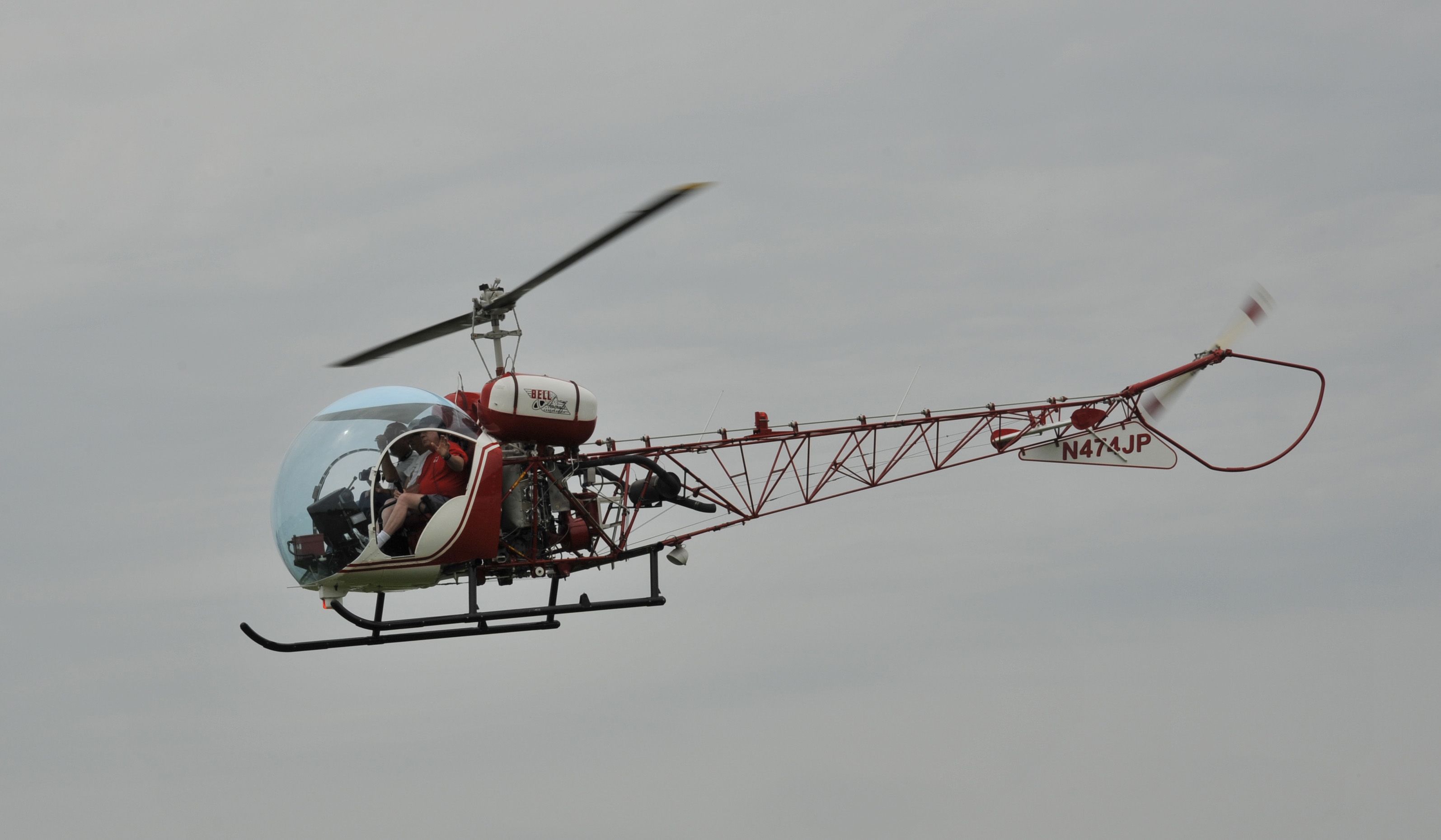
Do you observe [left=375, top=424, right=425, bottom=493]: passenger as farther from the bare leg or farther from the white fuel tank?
the white fuel tank

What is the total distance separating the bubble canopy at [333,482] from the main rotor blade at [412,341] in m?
1.27

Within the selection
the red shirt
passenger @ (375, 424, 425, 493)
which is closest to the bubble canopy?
passenger @ (375, 424, 425, 493)

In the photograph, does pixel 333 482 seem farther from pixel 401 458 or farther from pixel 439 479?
pixel 439 479

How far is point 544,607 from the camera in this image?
68.1ft

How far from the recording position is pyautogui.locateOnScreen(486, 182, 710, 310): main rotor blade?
17438 mm

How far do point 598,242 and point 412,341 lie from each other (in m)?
3.82

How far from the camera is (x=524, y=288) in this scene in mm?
20219

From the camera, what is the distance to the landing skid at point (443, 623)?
19.9 metres

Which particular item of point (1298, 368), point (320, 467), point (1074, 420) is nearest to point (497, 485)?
point (320, 467)

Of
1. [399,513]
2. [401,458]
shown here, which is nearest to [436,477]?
[401,458]

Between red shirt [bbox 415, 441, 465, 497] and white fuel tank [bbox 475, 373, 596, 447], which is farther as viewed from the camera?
white fuel tank [bbox 475, 373, 596, 447]

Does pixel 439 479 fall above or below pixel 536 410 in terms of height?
below

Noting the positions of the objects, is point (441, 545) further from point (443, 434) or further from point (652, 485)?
point (652, 485)

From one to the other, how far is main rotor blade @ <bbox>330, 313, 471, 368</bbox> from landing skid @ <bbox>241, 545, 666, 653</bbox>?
3159 mm
